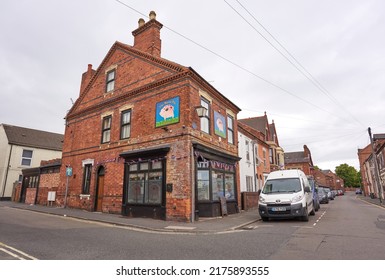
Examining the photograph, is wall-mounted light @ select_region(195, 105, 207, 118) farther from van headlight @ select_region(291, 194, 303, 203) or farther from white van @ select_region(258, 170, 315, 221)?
van headlight @ select_region(291, 194, 303, 203)

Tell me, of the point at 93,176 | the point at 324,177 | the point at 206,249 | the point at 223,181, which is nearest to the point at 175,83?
the point at 223,181

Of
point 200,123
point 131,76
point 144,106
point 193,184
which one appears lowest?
point 193,184

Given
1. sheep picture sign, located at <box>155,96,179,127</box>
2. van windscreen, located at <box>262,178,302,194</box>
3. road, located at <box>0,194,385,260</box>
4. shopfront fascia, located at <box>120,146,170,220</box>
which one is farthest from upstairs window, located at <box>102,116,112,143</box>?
van windscreen, located at <box>262,178,302,194</box>

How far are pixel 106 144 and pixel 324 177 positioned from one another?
79722 mm

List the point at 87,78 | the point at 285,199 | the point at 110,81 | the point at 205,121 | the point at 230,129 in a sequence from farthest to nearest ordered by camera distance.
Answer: the point at 87,78 < the point at 110,81 < the point at 230,129 < the point at 205,121 < the point at 285,199

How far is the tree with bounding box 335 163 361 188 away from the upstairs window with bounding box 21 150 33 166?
4678 inches

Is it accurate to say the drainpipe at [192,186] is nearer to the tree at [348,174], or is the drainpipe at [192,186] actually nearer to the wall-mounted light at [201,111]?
the wall-mounted light at [201,111]

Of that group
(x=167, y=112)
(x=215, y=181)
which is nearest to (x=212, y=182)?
(x=215, y=181)

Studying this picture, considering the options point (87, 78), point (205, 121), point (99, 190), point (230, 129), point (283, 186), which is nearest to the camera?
point (283, 186)

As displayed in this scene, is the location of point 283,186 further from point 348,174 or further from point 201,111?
point 348,174

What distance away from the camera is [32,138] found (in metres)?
33.2

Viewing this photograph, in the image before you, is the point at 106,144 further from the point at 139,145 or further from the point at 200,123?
the point at 200,123

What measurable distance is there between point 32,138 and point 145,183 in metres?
27.5

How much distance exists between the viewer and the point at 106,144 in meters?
16.6
